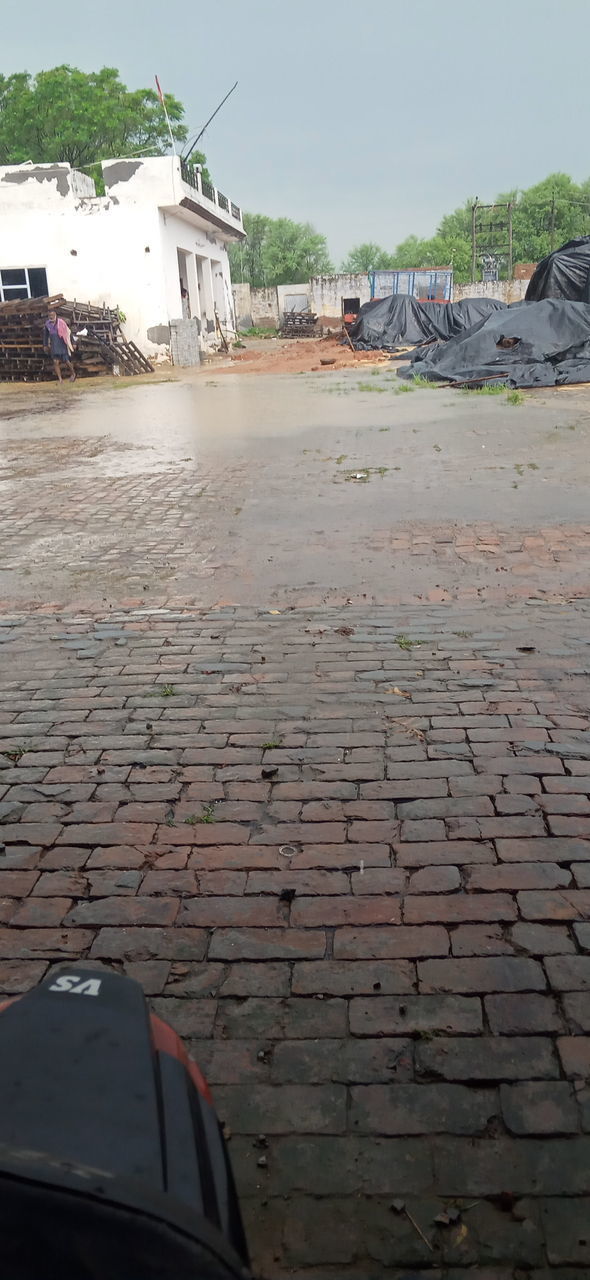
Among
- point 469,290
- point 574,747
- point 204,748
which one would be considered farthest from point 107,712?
point 469,290

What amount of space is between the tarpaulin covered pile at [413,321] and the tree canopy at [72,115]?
25.2 metres

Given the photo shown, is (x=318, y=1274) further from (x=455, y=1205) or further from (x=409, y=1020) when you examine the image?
(x=409, y=1020)

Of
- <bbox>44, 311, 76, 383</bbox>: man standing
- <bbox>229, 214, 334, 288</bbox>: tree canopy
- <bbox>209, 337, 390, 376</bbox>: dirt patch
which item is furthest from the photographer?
<bbox>229, 214, 334, 288</bbox>: tree canopy

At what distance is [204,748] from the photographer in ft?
12.9

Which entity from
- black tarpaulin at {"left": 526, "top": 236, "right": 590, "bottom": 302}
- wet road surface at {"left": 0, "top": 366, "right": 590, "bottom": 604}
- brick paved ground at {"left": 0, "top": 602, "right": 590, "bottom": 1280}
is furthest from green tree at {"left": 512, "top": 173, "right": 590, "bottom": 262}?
brick paved ground at {"left": 0, "top": 602, "right": 590, "bottom": 1280}

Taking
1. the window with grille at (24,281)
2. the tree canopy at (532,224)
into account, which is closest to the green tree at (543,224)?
the tree canopy at (532,224)

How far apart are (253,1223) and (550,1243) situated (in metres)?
0.60

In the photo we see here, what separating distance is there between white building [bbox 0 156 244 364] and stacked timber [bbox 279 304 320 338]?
17.0 m

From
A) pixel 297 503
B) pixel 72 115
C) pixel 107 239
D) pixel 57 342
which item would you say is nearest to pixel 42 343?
pixel 57 342

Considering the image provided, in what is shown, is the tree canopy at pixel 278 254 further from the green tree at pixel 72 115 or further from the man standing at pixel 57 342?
the man standing at pixel 57 342

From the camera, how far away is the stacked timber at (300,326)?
46.2m

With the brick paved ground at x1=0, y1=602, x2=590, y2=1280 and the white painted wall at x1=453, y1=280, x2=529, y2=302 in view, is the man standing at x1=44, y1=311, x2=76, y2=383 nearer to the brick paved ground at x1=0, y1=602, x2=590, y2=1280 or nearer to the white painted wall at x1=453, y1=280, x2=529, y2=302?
the brick paved ground at x1=0, y1=602, x2=590, y2=1280

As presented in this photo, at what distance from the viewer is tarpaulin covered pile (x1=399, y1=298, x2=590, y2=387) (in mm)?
19531

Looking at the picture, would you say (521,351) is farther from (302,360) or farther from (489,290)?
(489,290)
